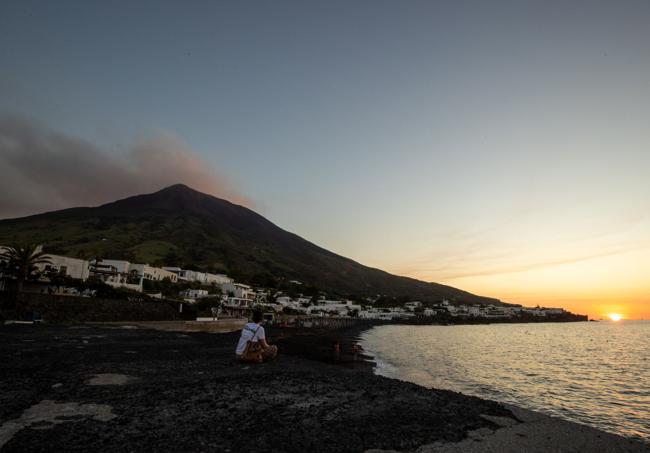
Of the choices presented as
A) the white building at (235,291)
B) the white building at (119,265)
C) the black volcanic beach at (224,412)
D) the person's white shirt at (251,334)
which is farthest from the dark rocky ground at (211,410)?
the white building at (235,291)

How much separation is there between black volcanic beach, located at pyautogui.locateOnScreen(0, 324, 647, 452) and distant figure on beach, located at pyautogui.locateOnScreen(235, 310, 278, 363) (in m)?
0.98

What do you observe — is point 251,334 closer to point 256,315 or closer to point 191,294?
point 256,315

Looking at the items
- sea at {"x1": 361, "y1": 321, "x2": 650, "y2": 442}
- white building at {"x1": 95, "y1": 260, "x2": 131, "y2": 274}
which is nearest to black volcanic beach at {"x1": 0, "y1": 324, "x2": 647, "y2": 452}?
sea at {"x1": 361, "y1": 321, "x2": 650, "y2": 442}

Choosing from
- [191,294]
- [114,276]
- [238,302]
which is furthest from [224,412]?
[238,302]

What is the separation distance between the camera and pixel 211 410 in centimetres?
1072

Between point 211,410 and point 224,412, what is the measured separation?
408 mm

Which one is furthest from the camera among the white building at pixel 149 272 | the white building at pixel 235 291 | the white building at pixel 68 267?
the white building at pixel 235 291

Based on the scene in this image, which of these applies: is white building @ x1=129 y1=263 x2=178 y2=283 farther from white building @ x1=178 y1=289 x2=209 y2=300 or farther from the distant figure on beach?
the distant figure on beach

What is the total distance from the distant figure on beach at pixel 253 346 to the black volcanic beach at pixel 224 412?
0.98m

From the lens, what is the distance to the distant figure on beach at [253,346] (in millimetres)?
17875

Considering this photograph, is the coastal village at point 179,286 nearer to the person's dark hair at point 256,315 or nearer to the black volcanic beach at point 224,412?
the black volcanic beach at point 224,412

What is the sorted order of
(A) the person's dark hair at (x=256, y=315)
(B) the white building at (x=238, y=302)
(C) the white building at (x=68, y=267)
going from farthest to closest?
1. (B) the white building at (x=238, y=302)
2. (C) the white building at (x=68, y=267)
3. (A) the person's dark hair at (x=256, y=315)

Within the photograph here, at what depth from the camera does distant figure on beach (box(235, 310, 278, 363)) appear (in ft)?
58.6

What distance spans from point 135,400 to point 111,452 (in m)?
4.40
